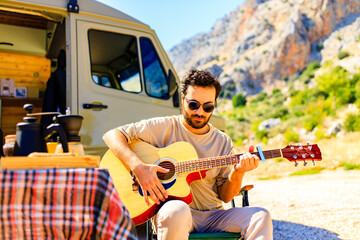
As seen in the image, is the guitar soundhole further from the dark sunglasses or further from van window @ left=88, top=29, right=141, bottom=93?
van window @ left=88, top=29, right=141, bottom=93

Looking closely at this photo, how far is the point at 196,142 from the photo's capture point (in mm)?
2713

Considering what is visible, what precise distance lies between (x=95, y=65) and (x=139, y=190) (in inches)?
83.9

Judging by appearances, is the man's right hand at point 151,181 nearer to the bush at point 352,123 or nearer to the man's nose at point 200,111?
the man's nose at point 200,111

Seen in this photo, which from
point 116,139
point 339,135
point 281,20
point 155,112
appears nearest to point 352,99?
point 339,135

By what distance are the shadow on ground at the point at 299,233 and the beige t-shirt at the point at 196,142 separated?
1838 millimetres

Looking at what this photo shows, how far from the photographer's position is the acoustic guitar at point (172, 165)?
237 cm

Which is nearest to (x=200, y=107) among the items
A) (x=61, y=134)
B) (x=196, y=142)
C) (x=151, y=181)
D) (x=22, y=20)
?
(x=196, y=142)

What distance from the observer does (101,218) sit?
138cm

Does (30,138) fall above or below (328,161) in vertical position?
above

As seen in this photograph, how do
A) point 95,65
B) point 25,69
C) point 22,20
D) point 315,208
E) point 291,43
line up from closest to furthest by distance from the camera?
point 95,65, point 22,20, point 315,208, point 25,69, point 291,43

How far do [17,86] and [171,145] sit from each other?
4.07 m

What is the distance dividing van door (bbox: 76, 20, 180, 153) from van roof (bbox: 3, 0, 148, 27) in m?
0.13

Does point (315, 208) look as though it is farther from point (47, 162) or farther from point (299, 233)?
point (47, 162)

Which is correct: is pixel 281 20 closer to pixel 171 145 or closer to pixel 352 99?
pixel 352 99
